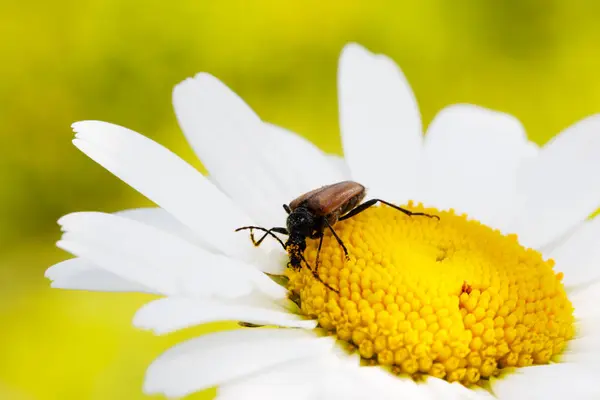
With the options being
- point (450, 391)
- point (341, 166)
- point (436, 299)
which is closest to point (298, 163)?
point (341, 166)

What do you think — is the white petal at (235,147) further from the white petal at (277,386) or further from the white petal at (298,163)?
the white petal at (277,386)

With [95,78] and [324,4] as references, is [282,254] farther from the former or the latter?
[324,4]

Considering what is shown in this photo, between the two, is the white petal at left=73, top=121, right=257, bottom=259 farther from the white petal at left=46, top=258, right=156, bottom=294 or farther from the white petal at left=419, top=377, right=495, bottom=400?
the white petal at left=419, top=377, right=495, bottom=400

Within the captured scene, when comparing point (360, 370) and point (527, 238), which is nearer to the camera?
point (360, 370)

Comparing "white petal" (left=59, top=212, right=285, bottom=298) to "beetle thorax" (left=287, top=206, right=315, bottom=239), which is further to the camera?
"beetle thorax" (left=287, top=206, right=315, bottom=239)

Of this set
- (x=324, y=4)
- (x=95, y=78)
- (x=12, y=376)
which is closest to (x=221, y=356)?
(x=12, y=376)

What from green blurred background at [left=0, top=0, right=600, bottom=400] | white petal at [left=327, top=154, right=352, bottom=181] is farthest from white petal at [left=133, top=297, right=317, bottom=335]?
green blurred background at [left=0, top=0, right=600, bottom=400]

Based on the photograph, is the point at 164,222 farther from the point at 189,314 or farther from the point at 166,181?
the point at 189,314
